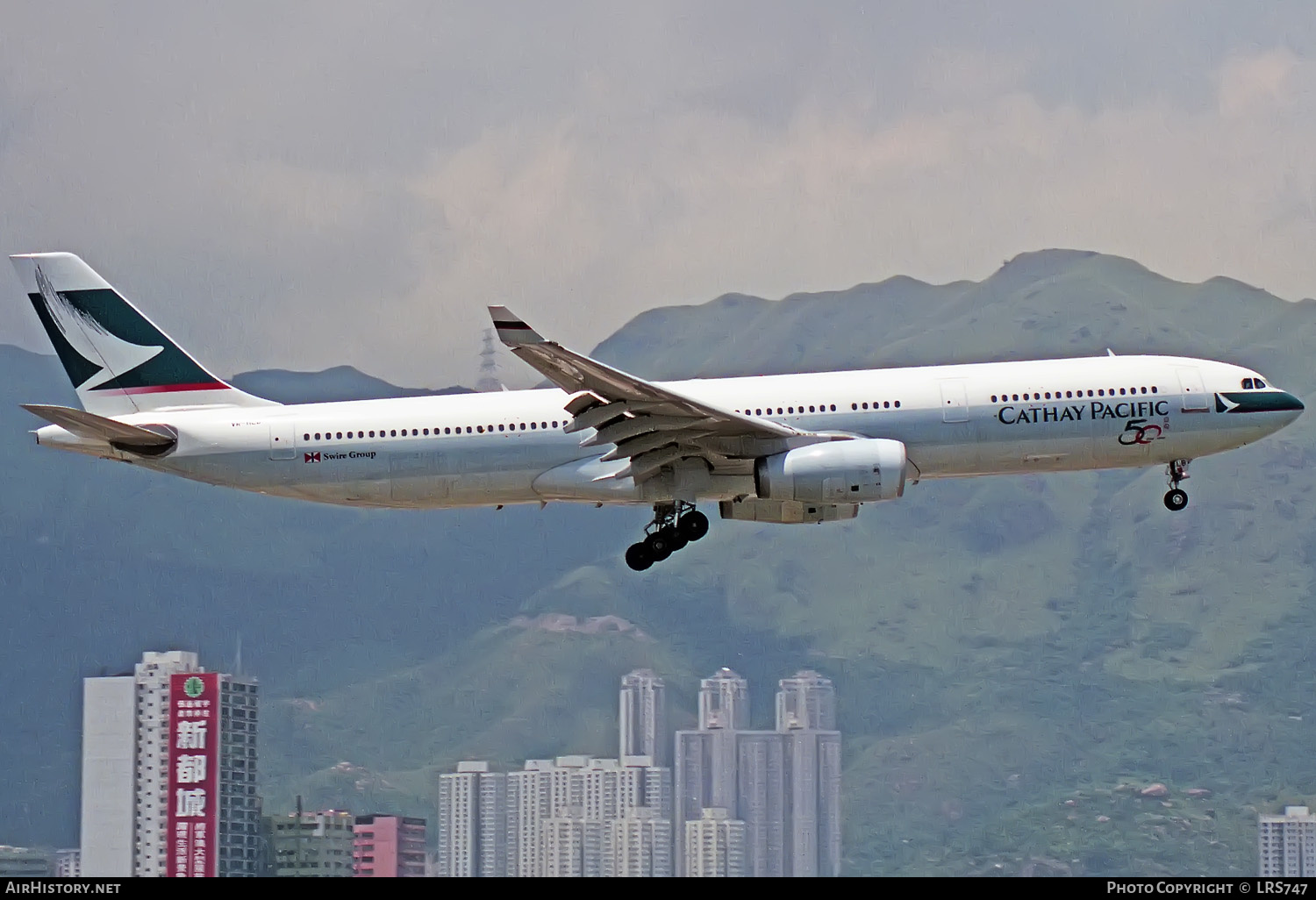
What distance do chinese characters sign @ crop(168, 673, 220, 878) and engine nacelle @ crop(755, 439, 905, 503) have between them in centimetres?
12187

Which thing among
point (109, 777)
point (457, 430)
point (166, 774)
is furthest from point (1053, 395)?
point (109, 777)

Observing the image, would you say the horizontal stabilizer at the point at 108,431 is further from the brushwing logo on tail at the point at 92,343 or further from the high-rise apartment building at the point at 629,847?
the high-rise apartment building at the point at 629,847

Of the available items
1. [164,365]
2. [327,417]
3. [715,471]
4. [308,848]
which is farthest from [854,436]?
[308,848]

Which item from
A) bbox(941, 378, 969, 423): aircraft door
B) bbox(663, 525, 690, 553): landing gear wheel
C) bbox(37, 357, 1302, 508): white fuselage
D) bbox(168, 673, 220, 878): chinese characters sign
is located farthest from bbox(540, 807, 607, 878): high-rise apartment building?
bbox(941, 378, 969, 423): aircraft door

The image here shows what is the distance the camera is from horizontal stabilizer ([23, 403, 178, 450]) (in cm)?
4562

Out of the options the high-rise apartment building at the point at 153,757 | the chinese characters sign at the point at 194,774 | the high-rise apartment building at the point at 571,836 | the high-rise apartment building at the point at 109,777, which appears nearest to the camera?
the chinese characters sign at the point at 194,774

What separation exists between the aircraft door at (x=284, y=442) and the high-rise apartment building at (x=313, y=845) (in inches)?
4480

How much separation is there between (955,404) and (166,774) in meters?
139

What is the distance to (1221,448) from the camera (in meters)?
47.5

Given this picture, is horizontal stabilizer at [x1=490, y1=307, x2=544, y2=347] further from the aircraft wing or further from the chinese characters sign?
the chinese characters sign

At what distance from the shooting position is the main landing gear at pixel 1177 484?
48.3 metres

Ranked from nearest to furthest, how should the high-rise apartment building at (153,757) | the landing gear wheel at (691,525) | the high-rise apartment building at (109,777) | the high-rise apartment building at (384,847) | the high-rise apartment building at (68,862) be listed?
the landing gear wheel at (691,525) → the high-rise apartment building at (384,847) → the high-rise apartment building at (153,757) → the high-rise apartment building at (109,777) → the high-rise apartment building at (68,862)

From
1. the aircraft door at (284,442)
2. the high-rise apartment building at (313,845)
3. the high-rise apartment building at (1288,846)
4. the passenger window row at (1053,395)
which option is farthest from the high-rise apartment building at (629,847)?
the passenger window row at (1053,395)
